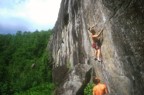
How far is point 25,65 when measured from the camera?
113ft

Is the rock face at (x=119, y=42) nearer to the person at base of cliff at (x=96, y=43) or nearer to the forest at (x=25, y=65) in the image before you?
the person at base of cliff at (x=96, y=43)

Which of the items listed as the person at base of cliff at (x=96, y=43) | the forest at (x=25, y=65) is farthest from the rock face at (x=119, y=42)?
the forest at (x=25, y=65)

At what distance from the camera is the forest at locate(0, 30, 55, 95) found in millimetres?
30997

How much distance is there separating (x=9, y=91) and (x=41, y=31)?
12674mm

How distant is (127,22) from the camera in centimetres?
1555

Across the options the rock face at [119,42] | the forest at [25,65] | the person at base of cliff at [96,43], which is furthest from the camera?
the forest at [25,65]

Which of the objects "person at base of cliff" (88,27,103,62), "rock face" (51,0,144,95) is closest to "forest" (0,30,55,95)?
"person at base of cliff" (88,27,103,62)

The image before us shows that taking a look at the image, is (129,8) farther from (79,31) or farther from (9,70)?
(9,70)

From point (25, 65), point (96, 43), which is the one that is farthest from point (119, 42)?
point (25, 65)

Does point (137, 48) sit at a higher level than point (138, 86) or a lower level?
higher

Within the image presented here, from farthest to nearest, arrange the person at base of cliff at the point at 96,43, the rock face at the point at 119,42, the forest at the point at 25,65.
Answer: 1. the forest at the point at 25,65
2. the person at base of cliff at the point at 96,43
3. the rock face at the point at 119,42

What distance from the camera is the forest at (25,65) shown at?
1220 inches

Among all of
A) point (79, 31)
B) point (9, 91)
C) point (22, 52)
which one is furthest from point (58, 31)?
point (22, 52)

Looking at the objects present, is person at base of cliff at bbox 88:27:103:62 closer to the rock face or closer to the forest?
the rock face
